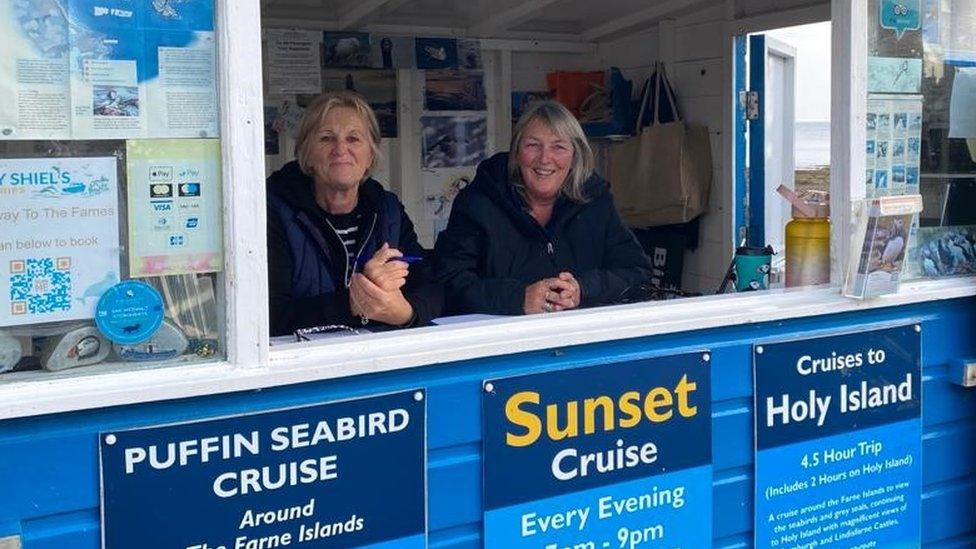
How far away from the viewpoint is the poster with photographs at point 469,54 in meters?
5.39

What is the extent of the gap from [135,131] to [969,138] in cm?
226

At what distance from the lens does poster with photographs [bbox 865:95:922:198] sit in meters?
2.86

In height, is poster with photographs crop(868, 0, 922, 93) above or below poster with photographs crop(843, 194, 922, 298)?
above

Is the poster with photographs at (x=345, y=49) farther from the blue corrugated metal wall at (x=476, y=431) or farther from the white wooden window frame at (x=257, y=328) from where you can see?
the blue corrugated metal wall at (x=476, y=431)

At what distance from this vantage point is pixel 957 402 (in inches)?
122

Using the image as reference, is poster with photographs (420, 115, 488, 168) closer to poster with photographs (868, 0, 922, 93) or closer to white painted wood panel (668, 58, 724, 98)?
white painted wood panel (668, 58, 724, 98)

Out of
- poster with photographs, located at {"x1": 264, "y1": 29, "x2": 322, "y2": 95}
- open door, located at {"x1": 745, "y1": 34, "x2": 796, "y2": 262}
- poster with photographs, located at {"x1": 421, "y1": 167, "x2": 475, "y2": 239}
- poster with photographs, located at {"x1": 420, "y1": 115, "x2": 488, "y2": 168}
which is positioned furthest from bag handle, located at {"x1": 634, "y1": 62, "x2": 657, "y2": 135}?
poster with photographs, located at {"x1": 264, "y1": 29, "x2": 322, "y2": 95}

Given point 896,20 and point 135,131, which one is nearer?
point 135,131

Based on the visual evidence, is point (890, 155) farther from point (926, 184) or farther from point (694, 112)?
point (694, 112)

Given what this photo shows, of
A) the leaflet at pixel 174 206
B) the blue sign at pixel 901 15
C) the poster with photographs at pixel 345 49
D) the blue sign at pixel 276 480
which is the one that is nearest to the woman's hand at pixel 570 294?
the blue sign at pixel 276 480

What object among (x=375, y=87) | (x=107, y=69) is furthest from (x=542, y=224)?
(x=375, y=87)

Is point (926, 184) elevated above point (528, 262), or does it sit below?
above

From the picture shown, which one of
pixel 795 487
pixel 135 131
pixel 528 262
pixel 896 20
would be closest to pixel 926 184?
pixel 896 20

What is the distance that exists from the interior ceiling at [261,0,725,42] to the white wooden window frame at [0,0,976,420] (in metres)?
2.54
